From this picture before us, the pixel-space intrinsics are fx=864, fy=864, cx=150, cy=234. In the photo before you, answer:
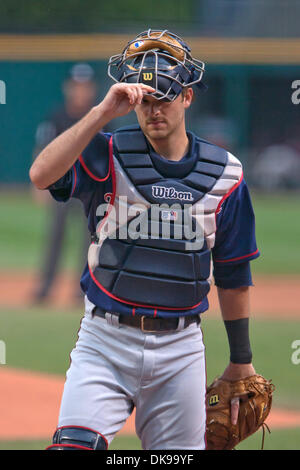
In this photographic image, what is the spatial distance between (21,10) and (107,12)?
2578 mm

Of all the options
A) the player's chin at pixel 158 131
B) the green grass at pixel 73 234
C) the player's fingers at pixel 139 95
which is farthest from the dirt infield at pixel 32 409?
the green grass at pixel 73 234

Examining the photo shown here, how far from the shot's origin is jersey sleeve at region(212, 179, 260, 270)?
312cm

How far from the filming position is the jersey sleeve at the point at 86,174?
9.46 ft

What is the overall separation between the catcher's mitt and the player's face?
102 centimetres

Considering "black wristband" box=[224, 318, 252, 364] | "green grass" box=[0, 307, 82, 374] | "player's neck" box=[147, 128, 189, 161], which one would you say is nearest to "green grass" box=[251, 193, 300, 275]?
"green grass" box=[0, 307, 82, 374]

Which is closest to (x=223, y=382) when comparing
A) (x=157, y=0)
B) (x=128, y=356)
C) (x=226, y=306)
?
(x=226, y=306)

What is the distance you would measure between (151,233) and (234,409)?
2.76 ft

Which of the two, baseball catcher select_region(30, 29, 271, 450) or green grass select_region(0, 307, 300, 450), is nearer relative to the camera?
baseball catcher select_region(30, 29, 271, 450)

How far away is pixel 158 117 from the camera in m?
2.96

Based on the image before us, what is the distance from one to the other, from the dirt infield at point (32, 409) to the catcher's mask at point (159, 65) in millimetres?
2472

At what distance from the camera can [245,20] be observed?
1001 inches

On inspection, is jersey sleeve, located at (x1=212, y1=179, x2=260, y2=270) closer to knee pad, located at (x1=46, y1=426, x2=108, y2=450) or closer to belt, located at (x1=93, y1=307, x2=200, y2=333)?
belt, located at (x1=93, y1=307, x2=200, y2=333)

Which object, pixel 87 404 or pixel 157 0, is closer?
pixel 87 404

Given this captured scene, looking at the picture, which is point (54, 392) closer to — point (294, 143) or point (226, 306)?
point (226, 306)
